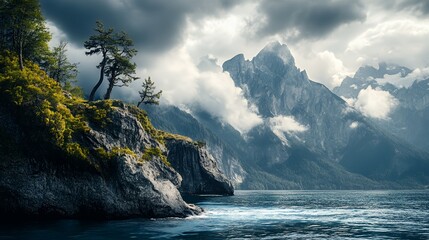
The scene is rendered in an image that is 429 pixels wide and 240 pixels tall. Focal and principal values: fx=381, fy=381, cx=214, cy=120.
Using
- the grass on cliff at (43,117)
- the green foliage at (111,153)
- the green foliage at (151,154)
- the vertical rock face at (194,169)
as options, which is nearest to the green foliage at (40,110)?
the grass on cliff at (43,117)

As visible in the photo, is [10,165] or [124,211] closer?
[10,165]

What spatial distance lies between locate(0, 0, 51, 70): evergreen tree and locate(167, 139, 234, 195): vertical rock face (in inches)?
4323

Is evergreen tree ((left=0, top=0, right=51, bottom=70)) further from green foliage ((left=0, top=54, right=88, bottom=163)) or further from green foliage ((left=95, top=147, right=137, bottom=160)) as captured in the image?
green foliage ((left=95, top=147, right=137, bottom=160))

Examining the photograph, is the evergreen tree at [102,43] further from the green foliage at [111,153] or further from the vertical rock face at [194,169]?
the vertical rock face at [194,169]

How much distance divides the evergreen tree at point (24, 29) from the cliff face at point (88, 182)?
16.3m

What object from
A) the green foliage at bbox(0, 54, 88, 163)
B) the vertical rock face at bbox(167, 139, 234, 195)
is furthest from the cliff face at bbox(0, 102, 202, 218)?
the vertical rock face at bbox(167, 139, 234, 195)

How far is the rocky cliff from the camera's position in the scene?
5238cm

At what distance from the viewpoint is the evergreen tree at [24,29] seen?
61469 mm

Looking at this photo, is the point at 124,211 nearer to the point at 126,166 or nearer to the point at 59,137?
the point at 126,166

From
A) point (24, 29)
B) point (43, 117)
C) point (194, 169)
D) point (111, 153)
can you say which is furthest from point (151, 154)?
point (194, 169)

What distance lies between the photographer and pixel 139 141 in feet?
225

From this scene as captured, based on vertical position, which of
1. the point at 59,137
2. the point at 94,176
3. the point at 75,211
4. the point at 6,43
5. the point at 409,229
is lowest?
the point at 409,229

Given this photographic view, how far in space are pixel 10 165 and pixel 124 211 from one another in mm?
16996

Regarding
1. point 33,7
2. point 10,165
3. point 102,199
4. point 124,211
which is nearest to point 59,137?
point 10,165
